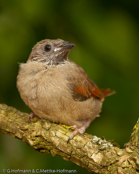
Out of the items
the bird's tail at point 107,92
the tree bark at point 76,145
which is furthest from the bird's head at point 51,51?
the bird's tail at point 107,92

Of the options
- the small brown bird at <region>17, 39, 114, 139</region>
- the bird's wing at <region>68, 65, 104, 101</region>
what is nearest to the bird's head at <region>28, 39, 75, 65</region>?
the small brown bird at <region>17, 39, 114, 139</region>

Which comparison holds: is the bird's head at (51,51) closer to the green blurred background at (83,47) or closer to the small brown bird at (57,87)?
the small brown bird at (57,87)

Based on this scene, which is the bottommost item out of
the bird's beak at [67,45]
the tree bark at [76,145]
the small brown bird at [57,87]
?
the tree bark at [76,145]

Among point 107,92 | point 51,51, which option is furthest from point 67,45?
point 107,92

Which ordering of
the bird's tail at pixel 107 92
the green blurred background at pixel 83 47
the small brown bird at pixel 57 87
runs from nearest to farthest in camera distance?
the small brown bird at pixel 57 87
the green blurred background at pixel 83 47
the bird's tail at pixel 107 92

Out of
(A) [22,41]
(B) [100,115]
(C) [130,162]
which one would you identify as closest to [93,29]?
(A) [22,41]

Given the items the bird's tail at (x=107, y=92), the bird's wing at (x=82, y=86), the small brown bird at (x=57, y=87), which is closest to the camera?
the small brown bird at (x=57, y=87)

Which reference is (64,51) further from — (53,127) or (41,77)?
(53,127)
